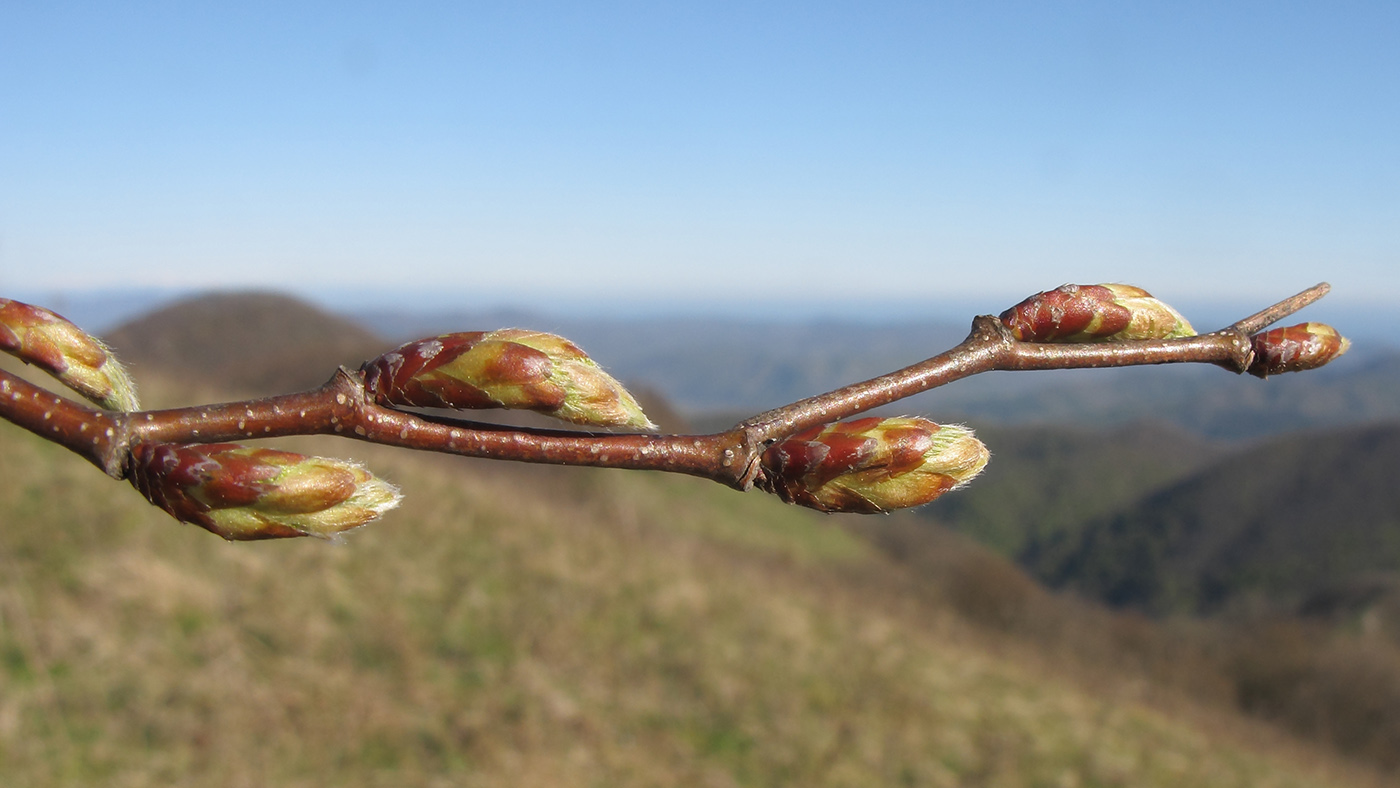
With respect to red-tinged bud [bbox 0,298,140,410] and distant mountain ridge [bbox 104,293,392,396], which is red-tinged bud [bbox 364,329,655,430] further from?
distant mountain ridge [bbox 104,293,392,396]

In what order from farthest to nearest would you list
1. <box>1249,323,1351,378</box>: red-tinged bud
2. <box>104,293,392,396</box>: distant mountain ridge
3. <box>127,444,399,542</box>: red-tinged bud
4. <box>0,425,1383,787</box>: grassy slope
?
<box>104,293,392,396</box>: distant mountain ridge → <box>0,425,1383,787</box>: grassy slope → <box>1249,323,1351,378</box>: red-tinged bud → <box>127,444,399,542</box>: red-tinged bud

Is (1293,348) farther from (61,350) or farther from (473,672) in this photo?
(473,672)

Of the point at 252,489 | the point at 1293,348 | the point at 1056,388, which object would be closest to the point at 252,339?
the point at 252,489

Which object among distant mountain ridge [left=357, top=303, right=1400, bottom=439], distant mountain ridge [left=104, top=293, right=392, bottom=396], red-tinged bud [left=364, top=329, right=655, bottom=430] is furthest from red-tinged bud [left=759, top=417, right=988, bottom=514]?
distant mountain ridge [left=357, top=303, right=1400, bottom=439]

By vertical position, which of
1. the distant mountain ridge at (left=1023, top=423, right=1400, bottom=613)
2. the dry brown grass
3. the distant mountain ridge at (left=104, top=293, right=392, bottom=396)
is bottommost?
the distant mountain ridge at (left=1023, top=423, right=1400, bottom=613)

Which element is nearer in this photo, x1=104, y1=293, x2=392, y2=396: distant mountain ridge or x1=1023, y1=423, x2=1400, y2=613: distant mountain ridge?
x1=104, y1=293, x2=392, y2=396: distant mountain ridge

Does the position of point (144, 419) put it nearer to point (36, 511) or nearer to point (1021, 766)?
point (36, 511)
